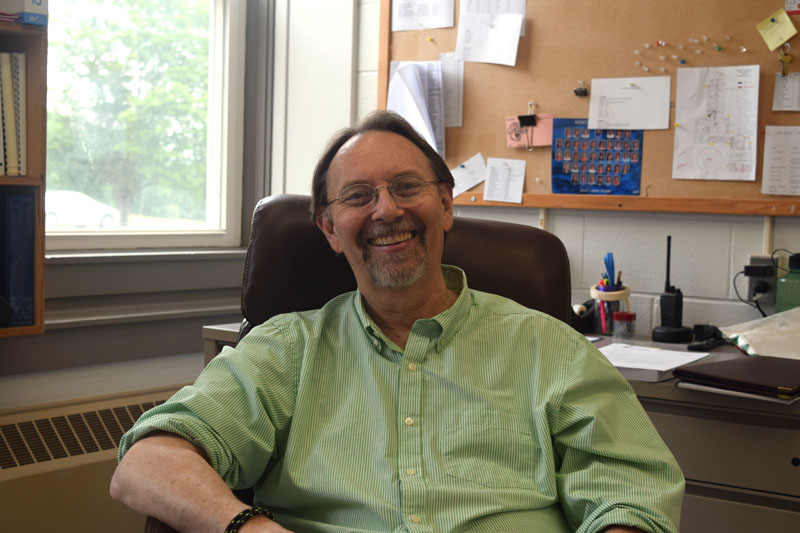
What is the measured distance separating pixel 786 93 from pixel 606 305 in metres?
0.74

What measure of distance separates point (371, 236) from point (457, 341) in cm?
24

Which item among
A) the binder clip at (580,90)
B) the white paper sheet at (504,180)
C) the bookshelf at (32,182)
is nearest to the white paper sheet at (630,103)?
the binder clip at (580,90)

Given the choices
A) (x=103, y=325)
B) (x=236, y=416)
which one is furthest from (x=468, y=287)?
(x=103, y=325)

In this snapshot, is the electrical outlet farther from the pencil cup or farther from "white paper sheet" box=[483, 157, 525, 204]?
"white paper sheet" box=[483, 157, 525, 204]

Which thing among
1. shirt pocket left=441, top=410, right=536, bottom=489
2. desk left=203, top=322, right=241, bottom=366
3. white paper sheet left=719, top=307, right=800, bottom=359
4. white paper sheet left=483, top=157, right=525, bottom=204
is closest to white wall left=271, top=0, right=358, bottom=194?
white paper sheet left=483, top=157, right=525, bottom=204

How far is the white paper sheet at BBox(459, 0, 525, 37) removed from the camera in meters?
2.42

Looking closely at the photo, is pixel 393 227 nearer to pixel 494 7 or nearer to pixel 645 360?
pixel 645 360

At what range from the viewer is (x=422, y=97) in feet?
8.30

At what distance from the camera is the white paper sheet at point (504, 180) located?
245 centimetres

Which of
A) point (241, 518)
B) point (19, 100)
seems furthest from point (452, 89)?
point (241, 518)

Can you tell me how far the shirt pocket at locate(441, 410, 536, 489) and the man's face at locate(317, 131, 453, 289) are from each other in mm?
272

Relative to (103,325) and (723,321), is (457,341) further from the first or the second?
(103,325)

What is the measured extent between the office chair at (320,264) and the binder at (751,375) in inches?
11.9

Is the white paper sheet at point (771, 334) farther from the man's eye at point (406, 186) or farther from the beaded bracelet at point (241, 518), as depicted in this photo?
the beaded bracelet at point (241, 518)
